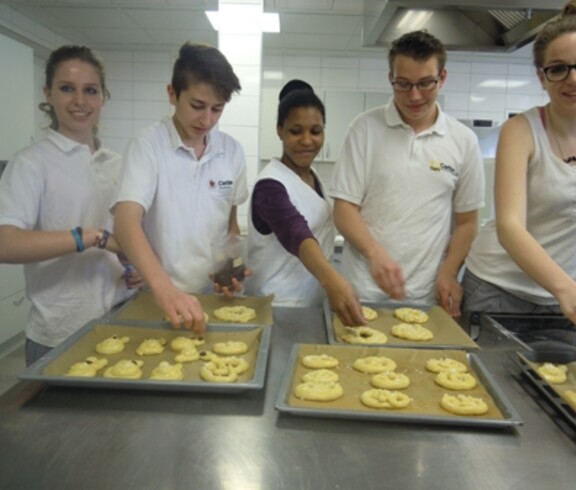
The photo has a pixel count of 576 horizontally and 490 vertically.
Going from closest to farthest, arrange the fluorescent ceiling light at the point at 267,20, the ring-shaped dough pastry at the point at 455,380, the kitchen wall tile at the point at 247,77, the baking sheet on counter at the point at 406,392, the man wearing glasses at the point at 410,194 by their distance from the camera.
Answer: the baking sheet on counter at the point at 406,392 < the ring-shaped dough pastry at the point at 455,380 < the man wearing glasses at the point at 410,194 < the kitchen wall tile at the point at 247,77 < the fluorescent ceiling light at the point at 267,20

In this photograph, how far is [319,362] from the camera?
1.06 meters

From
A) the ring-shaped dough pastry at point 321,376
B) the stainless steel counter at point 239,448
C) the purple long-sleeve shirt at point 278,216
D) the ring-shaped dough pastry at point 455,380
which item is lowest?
the stainless steel counter at point 239,448

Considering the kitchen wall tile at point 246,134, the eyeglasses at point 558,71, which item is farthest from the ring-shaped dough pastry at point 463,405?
the kitchen wall tile at point 246,134

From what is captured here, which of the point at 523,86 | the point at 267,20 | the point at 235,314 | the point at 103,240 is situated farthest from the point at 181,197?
the point at 523,86

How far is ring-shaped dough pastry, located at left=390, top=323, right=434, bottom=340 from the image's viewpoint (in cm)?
125

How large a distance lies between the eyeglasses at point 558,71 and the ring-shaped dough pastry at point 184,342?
3.55ft

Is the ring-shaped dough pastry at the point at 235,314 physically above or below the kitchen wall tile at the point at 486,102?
below

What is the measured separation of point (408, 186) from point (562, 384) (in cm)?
77

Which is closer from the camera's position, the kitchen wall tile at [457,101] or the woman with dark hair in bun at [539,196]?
the woman with dark hair in bun at [539,196]

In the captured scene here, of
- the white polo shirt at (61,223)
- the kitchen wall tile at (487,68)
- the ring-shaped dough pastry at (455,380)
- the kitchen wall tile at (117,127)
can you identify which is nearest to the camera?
the ring-shaped dough pastry at (455,380)

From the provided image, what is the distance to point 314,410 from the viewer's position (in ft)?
2.77

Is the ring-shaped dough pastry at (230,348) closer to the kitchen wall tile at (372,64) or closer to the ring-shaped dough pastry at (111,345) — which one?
the ring-shaped dough pastry at (111,345)

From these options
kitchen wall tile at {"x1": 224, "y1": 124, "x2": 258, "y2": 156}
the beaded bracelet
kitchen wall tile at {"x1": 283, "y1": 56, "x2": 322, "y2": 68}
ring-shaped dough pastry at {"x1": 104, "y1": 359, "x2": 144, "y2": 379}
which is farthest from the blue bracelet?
kitchen wall tile at {"x1": 283, "y1": 56, "x2": 322, "y2": 68}

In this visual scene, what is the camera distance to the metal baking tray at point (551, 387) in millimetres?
844
